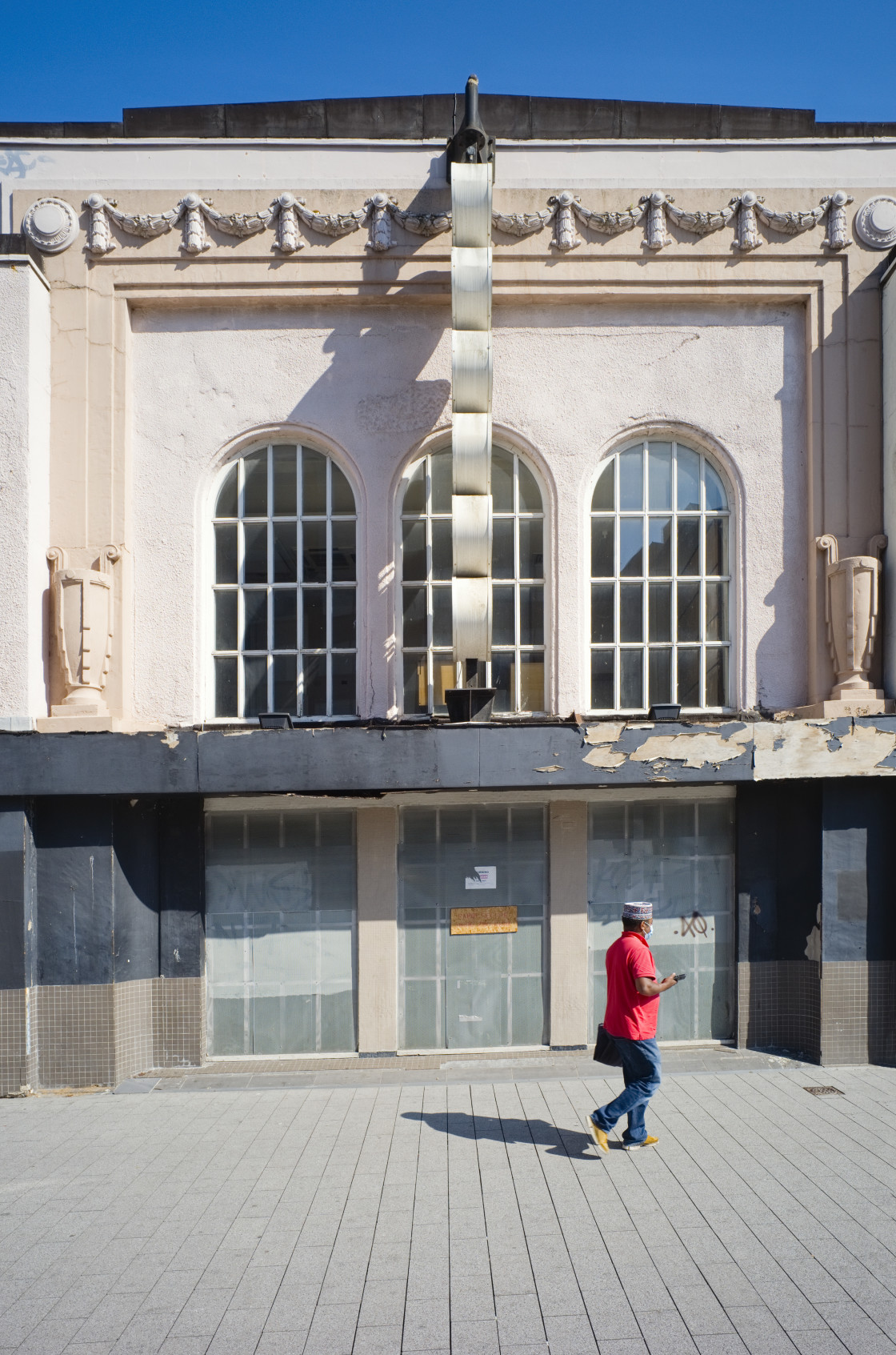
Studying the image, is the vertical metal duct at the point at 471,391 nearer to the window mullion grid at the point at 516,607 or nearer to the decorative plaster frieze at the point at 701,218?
the window mullion grid at the point at 516,607

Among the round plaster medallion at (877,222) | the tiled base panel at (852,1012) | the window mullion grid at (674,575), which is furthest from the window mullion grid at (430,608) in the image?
the round plaster medallion at (877,222)

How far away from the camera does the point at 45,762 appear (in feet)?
23.1

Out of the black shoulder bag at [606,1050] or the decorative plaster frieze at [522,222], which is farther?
the decorative plaster frieze at [522,222]

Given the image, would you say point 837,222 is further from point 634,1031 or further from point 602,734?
A: point 634,1031

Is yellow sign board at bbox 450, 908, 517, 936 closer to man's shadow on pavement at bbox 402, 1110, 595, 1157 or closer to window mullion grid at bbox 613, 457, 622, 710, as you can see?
man's shadow on pavement at bbox 402, 1110, 595, 1157

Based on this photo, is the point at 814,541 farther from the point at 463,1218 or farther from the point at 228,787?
the point at 463,1218

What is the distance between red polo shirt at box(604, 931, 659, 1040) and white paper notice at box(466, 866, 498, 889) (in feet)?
7.07

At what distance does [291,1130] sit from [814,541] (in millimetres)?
6592

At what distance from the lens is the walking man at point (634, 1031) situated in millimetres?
5695

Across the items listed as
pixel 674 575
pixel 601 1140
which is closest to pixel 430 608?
pixel 674 575

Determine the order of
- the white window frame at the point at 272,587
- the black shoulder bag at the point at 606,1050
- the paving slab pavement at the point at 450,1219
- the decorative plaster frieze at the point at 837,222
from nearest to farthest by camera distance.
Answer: the paving slab pavement at the point at 450,1219 < the black shoulder bag at the point at 606,1050 < the decorative plaster frieze at the point at 837,222 < the white window frame at the point at 272,587

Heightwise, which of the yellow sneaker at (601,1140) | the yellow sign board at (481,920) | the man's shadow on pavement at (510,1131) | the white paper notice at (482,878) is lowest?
the man's shadow on pavement at (510,1131)

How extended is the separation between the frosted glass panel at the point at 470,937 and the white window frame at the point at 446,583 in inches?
42.0

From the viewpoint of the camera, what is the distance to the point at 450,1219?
5012mm
